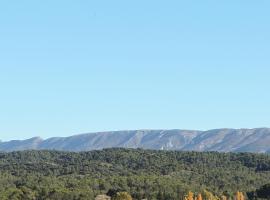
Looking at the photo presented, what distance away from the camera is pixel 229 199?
199250mm

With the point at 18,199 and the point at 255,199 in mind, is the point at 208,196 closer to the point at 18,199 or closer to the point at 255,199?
the point at 255,199

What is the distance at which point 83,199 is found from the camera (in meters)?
200

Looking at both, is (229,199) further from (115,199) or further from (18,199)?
(18,199)

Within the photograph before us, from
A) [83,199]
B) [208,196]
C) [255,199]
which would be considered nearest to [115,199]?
[83,199]

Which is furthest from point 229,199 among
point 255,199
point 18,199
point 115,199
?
point 18,199

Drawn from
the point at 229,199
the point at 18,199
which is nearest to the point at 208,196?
the point at 229,199

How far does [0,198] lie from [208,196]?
63.7m

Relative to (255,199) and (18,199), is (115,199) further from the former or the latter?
(255,199)

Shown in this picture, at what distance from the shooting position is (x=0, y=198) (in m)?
194

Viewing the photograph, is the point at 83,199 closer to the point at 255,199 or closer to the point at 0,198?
the point at 0,198

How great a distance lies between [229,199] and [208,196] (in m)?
9.82

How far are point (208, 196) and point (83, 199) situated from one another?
3927 centimetres

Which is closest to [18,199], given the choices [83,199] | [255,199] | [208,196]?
[83,199]

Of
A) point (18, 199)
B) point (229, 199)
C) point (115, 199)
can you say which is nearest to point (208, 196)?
point (229, 199)
